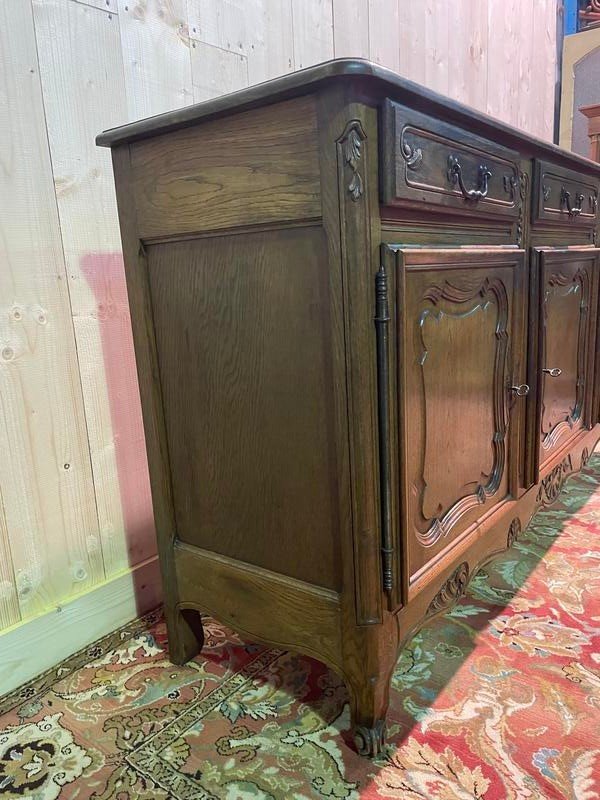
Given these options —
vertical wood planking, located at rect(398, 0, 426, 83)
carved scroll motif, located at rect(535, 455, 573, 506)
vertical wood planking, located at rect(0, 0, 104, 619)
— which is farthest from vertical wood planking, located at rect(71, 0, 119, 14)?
carved scroll motif, located at rect(535, 455, 573, 506)

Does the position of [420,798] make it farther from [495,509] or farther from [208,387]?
[208,387]

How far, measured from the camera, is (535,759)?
3.16ft

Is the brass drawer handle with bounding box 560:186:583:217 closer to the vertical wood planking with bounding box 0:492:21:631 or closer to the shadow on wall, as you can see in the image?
the shadow on wall

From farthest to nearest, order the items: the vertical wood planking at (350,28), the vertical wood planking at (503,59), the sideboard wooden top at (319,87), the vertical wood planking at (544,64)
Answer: the vertical wood planking at (544,64), the vertical wood planking at (503,59), the vertical wood planking at (350,28), the sideboard wooden top at (319,87)

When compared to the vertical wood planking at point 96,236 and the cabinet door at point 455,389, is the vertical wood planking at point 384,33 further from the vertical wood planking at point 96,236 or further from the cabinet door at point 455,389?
the cabinet door at point 455,389

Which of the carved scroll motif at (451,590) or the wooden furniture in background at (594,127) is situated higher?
the wooden furniture in background at (594,127)

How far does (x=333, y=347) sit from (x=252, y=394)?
7.9 inches

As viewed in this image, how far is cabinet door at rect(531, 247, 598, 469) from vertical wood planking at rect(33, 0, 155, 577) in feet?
2.96

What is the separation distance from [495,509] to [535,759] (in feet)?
1.44

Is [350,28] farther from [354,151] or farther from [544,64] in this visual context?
[544,64]

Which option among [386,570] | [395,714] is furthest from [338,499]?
[395,714]

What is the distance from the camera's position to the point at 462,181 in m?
0.98

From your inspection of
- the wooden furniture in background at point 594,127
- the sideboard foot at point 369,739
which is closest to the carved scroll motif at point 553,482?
the sideboard foot at point 369,739

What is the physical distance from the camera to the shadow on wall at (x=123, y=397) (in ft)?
4.33
